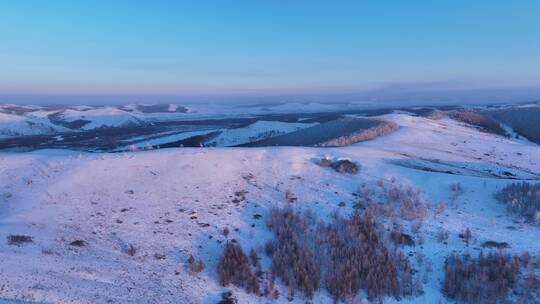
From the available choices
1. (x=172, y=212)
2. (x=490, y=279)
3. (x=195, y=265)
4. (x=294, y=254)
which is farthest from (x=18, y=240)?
(x=490, y=279)

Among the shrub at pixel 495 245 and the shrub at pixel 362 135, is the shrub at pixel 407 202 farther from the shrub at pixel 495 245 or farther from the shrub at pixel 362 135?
the shrub at pixel 362 135

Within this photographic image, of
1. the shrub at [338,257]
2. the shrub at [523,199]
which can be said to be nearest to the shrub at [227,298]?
the shrub at [338,257]

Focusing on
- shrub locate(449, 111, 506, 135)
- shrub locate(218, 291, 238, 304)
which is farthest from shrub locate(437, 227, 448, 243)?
shrub locate(449, 111, 506, 135)

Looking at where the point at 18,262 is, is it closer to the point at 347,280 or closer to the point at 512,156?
the point at 347,280

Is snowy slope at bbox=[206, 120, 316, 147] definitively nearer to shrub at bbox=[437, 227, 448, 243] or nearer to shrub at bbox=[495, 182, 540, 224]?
shrub at bbox=[495, 182, 540, 224]

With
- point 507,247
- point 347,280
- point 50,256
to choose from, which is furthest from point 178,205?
point 507,247

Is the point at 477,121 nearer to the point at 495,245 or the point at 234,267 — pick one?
the point at 495,245
